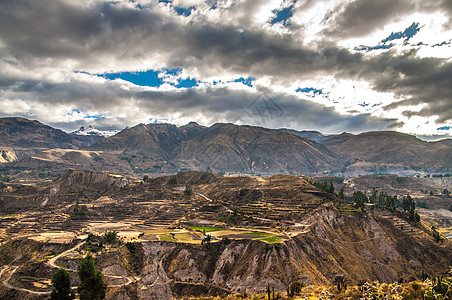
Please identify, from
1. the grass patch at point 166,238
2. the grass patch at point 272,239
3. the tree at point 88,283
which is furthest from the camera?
the grass patch at point 166,238

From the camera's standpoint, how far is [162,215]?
484 ft

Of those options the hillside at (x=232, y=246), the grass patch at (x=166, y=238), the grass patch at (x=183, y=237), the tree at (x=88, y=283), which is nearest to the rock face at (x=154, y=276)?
the hillside at (x=232, y=246)

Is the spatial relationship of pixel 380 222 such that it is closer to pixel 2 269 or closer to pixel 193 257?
pixel 193 257

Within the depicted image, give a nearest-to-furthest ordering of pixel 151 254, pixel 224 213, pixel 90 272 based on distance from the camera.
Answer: pixel 90 272, pixel 151 254, pixel 224 213

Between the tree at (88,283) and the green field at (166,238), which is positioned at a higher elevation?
the tree at (88,283)

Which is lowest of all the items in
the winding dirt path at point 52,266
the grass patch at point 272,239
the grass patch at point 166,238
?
the winding dirt path at point 52,266

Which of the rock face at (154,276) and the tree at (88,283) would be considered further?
the rock face at (154,276)

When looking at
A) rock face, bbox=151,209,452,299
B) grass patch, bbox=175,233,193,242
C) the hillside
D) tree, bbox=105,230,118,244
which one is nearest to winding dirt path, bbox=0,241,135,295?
the hillside

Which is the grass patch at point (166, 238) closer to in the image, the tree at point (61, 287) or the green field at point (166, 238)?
the green field at point (166, 238)

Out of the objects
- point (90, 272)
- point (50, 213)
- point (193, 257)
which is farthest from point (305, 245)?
point (50, 213)

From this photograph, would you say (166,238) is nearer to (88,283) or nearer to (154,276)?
(154,276)

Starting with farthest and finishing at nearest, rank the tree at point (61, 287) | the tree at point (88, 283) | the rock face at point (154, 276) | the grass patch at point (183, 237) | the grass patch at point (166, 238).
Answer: the grass patch at point (183, 237) < the grass patch at point (166, 238) < the rock face at point (154, 276) < the tree at point (88, 283) < the tree at point (61, 287)

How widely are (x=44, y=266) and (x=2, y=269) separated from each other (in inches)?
808

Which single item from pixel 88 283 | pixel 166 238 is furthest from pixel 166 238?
pixel 88 283
